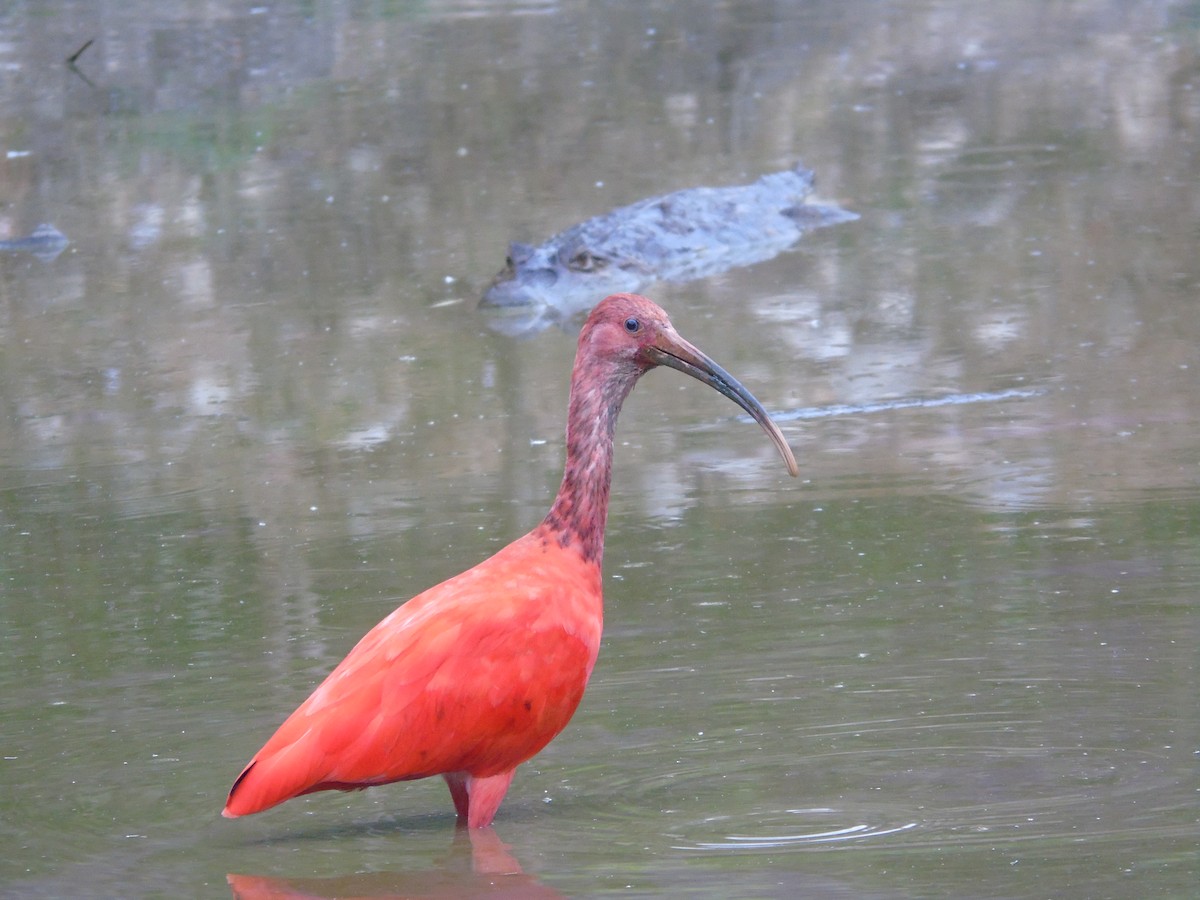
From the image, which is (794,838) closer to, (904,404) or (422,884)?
(422,884)

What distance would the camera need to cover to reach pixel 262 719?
5516 mm

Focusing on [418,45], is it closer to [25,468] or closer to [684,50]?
[684,50]

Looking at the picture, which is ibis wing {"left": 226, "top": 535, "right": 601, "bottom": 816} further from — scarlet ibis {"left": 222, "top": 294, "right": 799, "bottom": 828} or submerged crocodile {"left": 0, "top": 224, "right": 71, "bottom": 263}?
submerged crocodile {"left": 0, "top": 224, "right": 71, "bottom": 263}

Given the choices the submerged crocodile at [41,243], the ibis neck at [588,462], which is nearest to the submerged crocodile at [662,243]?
the submerged crocodile at [41,243]

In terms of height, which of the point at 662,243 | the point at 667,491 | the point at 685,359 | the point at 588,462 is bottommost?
the point at 667,491

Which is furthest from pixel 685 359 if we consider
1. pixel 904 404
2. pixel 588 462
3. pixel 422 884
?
pixel 904 404

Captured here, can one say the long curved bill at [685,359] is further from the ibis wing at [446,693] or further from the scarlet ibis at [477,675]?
the ibis wing at [446,693]

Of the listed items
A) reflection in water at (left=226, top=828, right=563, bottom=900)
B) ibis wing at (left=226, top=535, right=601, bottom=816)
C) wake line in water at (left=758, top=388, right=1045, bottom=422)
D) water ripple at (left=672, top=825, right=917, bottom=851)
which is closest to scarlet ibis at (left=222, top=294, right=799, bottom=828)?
ibis wing at (left=226, top=535, right=601, bottom=816)

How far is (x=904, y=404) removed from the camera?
8.65 metres

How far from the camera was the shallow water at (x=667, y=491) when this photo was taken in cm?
470

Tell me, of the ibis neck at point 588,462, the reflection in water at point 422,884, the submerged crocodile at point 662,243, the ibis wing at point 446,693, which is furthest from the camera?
the submerged crocodile at point 662,243

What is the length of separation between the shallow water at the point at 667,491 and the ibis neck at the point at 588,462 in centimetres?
59

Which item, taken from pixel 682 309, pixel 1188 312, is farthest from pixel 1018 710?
pixel 682 309

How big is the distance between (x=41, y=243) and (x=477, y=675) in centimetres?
1010
